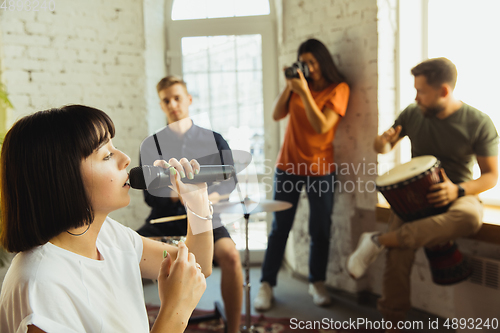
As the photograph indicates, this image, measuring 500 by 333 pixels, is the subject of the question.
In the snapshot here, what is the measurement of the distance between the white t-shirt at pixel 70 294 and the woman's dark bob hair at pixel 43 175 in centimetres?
5

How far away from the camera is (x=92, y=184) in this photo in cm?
83

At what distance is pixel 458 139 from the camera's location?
79.0 inches

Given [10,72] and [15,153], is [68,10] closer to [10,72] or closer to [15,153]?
[10,72]

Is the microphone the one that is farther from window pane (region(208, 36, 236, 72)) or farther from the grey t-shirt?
window pane (region(208, 36, 236, 72))

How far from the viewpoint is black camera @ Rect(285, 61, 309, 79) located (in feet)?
8.13

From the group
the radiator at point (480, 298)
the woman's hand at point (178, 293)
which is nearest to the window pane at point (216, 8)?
the radiator at point (480, 298)

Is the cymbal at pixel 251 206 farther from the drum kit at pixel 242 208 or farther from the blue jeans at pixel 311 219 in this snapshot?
the blue jeans at pixel 311 219

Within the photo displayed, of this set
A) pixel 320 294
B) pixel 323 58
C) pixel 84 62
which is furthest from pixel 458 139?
pixel 84 62

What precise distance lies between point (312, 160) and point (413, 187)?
0.85 metres

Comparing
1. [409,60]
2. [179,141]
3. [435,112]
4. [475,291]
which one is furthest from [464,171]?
[179,141]

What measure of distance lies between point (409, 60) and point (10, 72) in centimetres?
268

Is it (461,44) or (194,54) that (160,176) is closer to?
(461,44)

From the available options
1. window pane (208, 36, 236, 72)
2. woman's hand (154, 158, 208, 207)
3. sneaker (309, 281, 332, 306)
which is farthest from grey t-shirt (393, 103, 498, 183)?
window pane (208, 36, 236, 72)

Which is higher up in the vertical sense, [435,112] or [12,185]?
[435,112]
